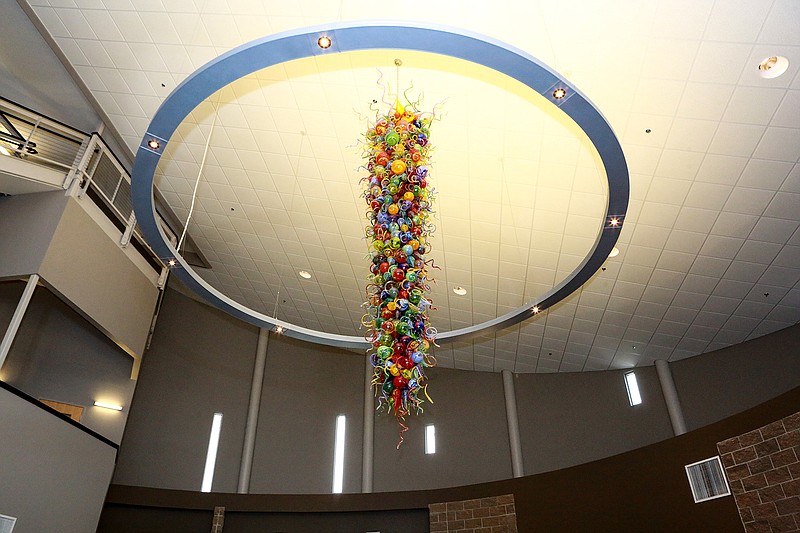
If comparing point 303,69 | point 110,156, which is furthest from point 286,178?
point 110,156

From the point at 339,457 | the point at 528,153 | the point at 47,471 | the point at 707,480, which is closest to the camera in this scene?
the point at 707,480

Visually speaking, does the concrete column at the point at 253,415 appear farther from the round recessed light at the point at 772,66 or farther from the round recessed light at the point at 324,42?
the round recessed light at the point at 772,66

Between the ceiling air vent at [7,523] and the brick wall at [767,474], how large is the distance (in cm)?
674

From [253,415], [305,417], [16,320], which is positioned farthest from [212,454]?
[16,320]

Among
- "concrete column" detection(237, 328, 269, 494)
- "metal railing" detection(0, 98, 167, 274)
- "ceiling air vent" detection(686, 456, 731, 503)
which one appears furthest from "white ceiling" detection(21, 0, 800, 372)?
"ceiling air vent" detection(686, 456, 731, 503)

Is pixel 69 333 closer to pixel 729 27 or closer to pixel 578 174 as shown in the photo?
pixel 578 174

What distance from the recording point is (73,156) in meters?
7.13

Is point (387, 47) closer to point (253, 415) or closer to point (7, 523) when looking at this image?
point (7, 523)

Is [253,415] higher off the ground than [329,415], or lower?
lower

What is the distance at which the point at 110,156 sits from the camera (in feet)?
23.9

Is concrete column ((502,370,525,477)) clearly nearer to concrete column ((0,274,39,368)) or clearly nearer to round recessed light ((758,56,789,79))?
round recessed light ((758,56,789,79))

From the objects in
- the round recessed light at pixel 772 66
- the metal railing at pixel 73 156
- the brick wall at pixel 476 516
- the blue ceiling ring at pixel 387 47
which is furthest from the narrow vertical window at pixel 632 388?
the metal railing at pixel 73 156

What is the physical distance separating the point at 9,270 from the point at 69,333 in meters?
2.06

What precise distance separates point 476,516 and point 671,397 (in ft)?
10.9
